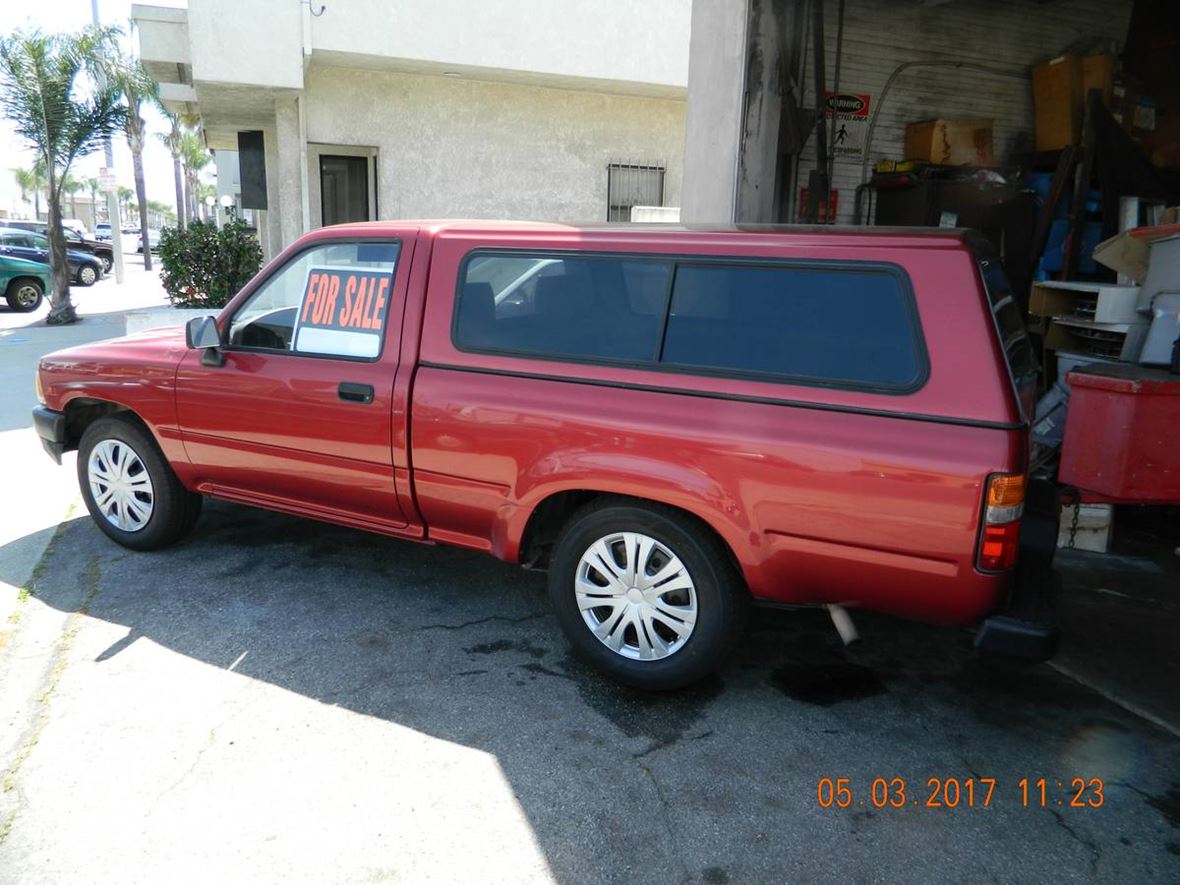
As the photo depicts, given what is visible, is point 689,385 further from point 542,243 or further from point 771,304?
point 542,243

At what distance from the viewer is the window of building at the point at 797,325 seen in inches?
120

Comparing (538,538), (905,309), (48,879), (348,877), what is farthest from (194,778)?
(905,309)

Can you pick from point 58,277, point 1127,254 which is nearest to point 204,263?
point 58,277

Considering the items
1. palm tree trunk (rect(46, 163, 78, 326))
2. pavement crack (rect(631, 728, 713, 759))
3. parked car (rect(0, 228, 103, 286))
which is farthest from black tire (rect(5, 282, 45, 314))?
pavement crack (rect(631, 728, 713, 759))

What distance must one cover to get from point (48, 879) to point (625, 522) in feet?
6.98

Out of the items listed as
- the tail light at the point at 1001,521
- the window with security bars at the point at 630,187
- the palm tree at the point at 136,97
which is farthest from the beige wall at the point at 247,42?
the tail light at the point at 1001,521

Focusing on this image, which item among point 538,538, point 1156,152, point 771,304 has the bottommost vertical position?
point 538,538

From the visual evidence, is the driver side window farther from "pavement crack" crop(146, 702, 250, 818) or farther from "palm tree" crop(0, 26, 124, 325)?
"palm tree" crop(0, 26, 124, 325)

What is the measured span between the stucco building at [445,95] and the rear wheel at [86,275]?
42.8 ft

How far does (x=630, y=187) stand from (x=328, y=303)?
33.6ft

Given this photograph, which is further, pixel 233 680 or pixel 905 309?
pixel 233 680

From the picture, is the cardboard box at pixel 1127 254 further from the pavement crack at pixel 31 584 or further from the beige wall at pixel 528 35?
the beige wall at pixel 528 35

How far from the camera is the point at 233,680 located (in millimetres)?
3646

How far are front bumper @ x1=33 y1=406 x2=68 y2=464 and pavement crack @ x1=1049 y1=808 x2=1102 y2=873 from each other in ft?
16.5
